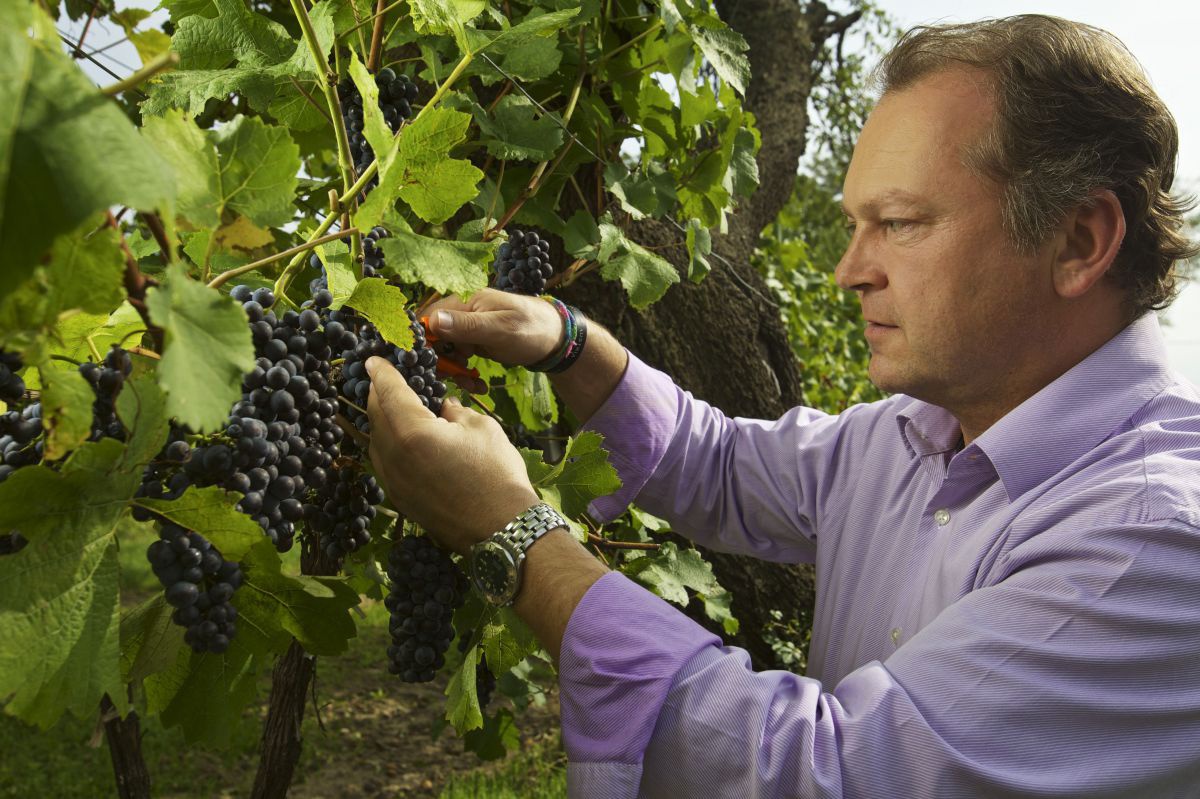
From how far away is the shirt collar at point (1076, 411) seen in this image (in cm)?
188

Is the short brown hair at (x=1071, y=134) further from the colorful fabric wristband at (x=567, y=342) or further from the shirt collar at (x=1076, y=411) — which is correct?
the colorful fabric wristband at (x=567, y=342)

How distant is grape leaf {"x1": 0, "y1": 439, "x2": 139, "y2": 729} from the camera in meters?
1.00

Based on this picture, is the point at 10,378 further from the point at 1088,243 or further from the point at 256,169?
the point at 1088,243

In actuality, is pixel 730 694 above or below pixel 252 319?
below

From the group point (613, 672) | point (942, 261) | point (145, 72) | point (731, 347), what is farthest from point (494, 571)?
point (731, 347)

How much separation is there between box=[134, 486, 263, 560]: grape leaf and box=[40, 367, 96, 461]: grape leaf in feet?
0.49

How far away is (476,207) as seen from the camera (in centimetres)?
246

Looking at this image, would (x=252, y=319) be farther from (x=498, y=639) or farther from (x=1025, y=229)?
(x=1025, y=229)

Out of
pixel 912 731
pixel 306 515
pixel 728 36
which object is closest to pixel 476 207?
pixel 728 36

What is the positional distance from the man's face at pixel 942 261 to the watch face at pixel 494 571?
0.98m

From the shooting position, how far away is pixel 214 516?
1.09 metres

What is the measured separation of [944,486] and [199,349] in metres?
1.72

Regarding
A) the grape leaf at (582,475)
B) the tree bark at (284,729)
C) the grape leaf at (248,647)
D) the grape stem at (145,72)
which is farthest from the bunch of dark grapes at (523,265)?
the grape stem at (145,72)

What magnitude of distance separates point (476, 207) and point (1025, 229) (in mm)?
1322
